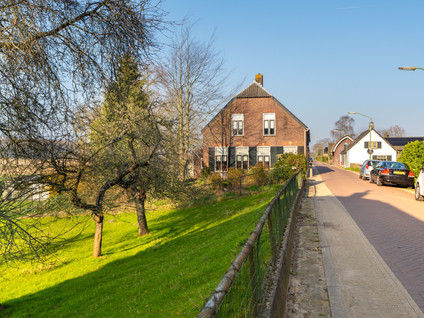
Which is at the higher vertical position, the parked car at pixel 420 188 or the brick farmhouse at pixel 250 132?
the brick farmhouse at pixel 250 132

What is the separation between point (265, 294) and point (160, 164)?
404 inches

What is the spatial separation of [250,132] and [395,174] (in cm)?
1460

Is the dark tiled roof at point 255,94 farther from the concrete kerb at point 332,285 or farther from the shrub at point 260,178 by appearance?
the concrete kerb at point 332,285

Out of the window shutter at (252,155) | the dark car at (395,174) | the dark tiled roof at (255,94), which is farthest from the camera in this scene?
the window shutter at (252,155)

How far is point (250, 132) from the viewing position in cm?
3172

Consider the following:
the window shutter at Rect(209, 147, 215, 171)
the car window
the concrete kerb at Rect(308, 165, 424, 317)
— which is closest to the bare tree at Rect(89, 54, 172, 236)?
the concrete kerb at Rect(308, 165, 424, 317)

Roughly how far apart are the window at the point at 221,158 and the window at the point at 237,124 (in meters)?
2.03

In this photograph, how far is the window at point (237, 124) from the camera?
105 ft

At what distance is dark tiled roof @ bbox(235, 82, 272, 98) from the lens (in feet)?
103

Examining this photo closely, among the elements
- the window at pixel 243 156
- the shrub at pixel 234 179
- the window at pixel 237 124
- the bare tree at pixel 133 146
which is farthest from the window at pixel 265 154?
the bare tree at pixel 133 146

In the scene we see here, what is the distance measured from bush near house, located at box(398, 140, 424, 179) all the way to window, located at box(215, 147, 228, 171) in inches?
612

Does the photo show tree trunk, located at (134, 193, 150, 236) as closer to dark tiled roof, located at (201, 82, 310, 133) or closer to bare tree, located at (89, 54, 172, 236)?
bare tree, located at (89, 54, 172, 236)

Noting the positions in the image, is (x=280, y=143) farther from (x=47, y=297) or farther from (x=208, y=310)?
(x=208, y=310)

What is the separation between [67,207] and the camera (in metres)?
11.8
